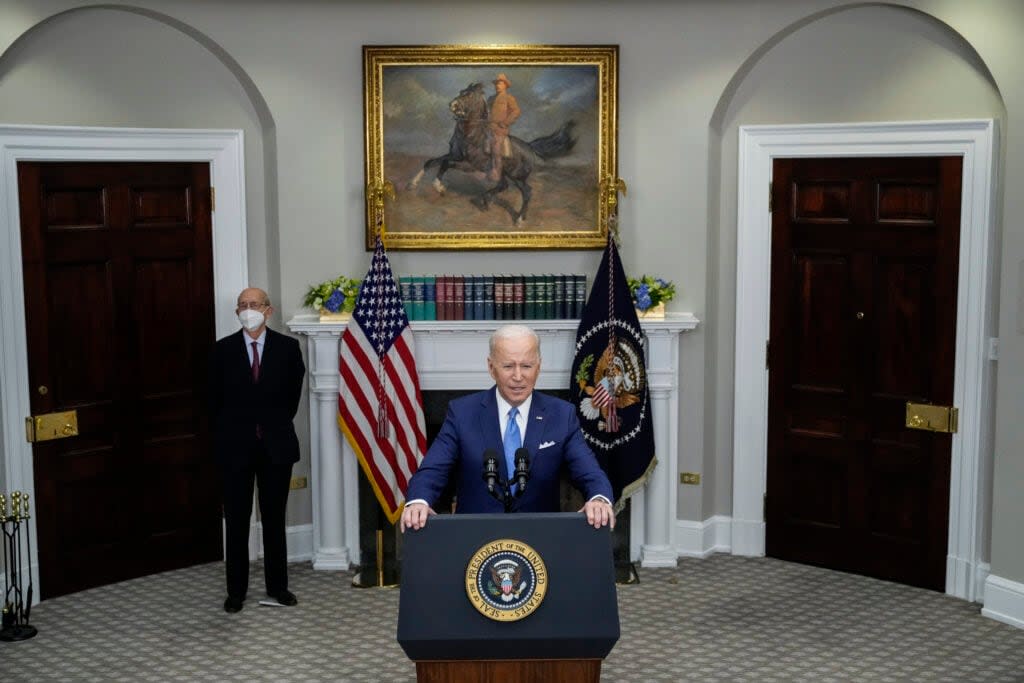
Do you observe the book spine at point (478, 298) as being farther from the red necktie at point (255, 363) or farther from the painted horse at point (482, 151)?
the red necktie at point (255, 363)

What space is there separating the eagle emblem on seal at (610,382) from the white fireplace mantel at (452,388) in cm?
19

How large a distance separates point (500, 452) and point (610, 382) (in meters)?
3.24

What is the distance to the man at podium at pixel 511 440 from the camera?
4617mm

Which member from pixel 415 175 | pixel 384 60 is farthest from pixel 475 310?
pixel 384 60

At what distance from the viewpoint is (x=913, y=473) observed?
7.84 meters

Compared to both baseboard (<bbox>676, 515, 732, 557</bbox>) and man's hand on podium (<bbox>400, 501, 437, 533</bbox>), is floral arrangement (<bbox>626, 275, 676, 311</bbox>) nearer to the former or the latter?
baseboard (<bbox>676, 515, 732, 557</bbox>)

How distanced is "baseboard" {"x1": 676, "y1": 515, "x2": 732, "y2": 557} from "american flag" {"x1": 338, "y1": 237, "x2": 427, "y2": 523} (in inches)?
72.0

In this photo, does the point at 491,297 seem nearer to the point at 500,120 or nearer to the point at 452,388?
the point at 452,388

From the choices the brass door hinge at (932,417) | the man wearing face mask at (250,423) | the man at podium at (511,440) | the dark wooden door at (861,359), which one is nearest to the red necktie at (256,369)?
the man wearing face mask at (250,423)

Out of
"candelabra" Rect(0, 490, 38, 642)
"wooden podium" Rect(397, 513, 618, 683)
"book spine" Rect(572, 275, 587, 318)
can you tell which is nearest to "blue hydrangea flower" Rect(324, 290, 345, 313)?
"book spine" Rect(572, 275, 587, 318)

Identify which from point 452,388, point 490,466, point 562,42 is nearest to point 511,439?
point 490,466

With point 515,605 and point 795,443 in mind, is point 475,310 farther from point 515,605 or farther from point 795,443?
point 515,605

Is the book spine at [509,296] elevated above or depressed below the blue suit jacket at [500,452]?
above

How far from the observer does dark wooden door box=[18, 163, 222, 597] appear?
7.52 meters
